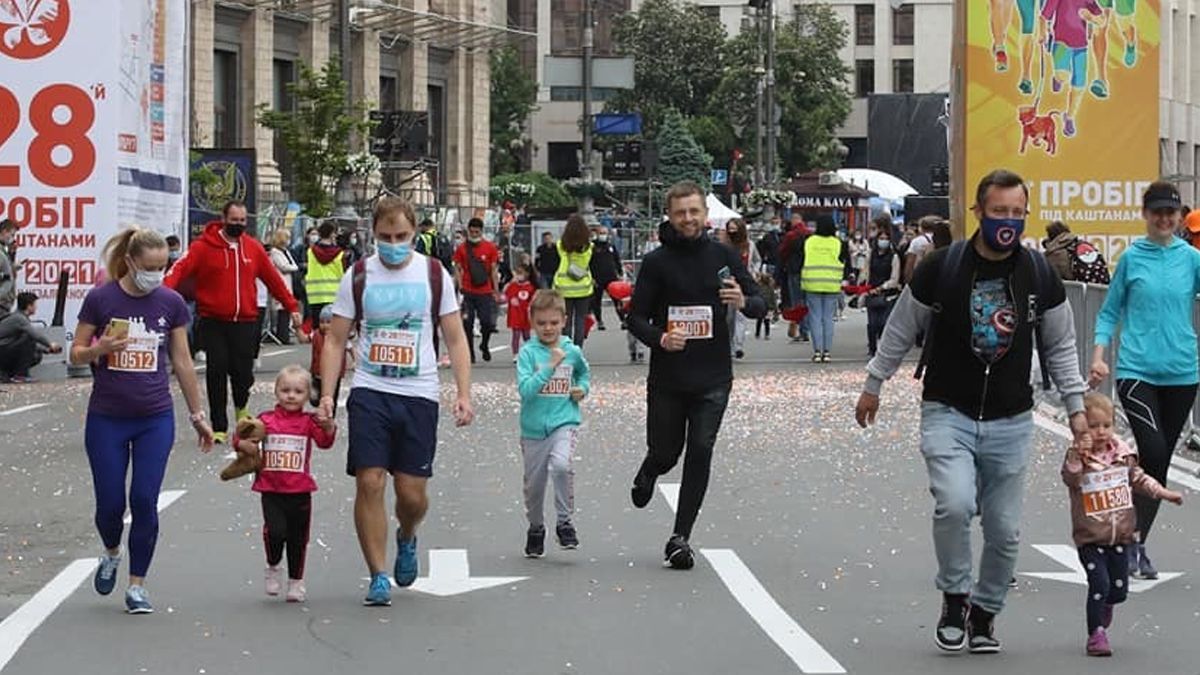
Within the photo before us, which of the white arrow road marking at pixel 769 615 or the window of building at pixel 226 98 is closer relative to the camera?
the white arrow road marking at pixel 769 615

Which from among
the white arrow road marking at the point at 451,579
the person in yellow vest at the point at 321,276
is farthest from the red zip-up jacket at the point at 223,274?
the person in yellow vest at the point at 321,276

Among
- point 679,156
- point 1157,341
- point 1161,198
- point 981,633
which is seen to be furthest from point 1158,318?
point 679,156

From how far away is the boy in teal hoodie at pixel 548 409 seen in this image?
1208 cm

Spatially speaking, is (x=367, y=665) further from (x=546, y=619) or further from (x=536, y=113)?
(x=536, y=113)

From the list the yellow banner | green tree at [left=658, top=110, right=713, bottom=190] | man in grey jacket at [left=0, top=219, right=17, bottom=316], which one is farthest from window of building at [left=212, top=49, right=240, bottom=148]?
green tree at [left=658, top=110, right=713, bottom=190]

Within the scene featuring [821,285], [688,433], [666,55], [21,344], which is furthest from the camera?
[666,55]

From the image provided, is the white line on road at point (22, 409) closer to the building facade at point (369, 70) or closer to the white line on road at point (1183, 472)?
A: the white line on road at point (1183, 472)

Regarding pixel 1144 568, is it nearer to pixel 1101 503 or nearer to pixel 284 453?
pixel 1101 503

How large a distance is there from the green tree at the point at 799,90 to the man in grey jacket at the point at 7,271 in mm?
71128

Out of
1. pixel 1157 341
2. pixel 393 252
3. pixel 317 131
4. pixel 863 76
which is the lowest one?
pixel 1157 341

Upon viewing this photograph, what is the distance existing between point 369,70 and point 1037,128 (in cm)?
3681

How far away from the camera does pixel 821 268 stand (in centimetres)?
2938

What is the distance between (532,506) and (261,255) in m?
6.35

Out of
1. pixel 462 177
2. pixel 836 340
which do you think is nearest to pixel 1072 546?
pixel 836 340
